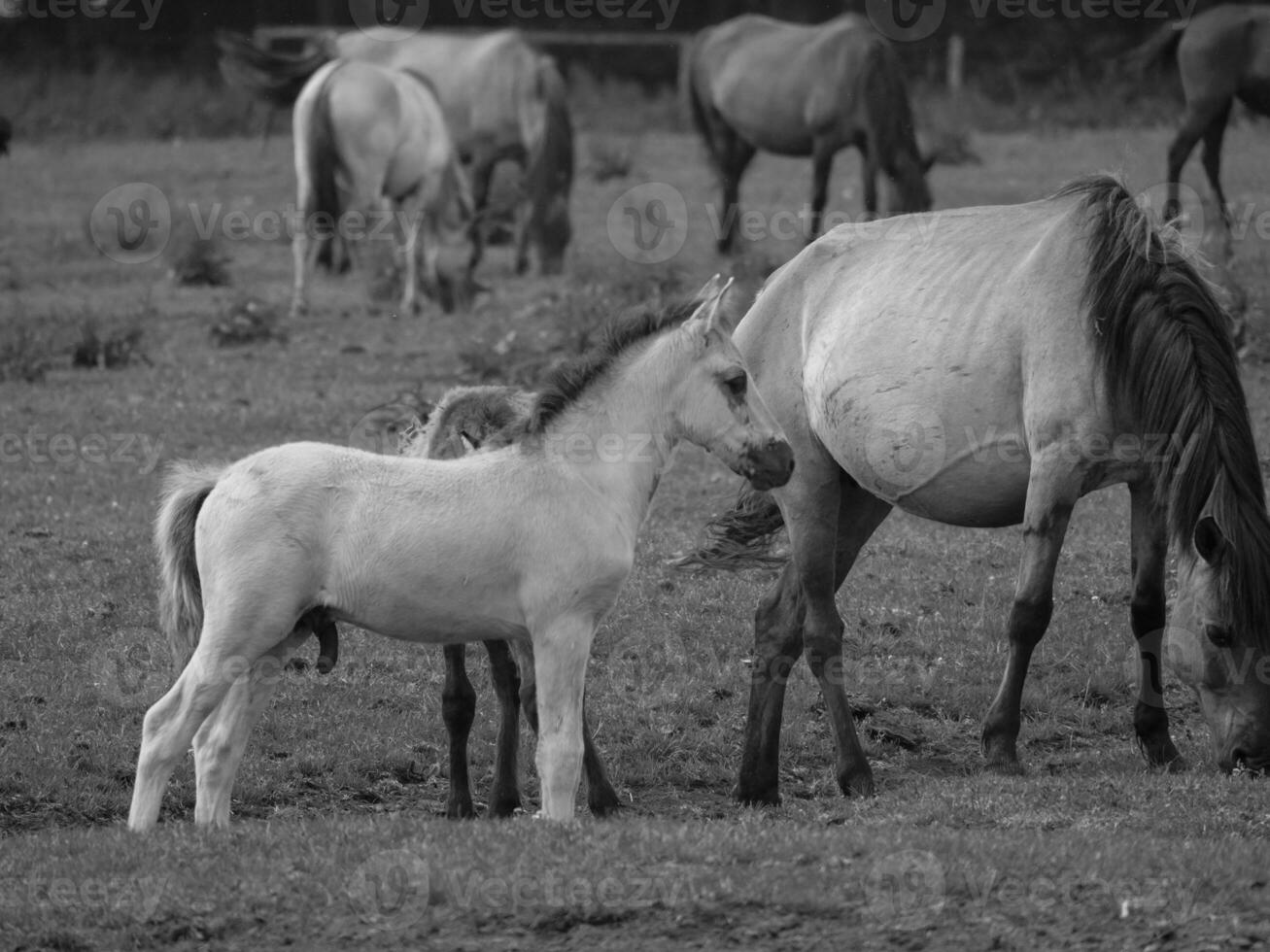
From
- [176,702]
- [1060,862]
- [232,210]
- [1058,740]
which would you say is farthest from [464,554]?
[232,210]

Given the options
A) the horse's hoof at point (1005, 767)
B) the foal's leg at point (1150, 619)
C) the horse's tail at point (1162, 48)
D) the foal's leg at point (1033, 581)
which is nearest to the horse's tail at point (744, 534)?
the foal's leg at point (1033, 581)

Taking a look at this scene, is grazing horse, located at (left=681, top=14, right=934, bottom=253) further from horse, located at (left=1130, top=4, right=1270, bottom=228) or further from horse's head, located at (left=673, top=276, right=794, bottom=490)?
horse's head, located at (left=673, top=276, right=794, bottom=490)

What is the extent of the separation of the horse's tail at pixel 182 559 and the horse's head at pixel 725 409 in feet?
5.59

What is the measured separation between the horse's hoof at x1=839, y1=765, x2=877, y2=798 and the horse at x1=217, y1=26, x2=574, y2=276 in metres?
14.0

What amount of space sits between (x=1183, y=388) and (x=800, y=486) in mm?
1836

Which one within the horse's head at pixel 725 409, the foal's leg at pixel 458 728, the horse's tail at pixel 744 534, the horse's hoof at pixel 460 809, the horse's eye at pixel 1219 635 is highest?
the horse's head at pixel 725 409

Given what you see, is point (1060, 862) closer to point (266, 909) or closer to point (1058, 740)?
point (266, 909)

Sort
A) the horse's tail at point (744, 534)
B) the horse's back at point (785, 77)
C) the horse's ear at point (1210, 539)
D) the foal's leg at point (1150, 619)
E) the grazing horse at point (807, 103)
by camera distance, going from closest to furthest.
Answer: the horse's ear at point (1210, 539)
the foal's leg at point (1150, 619)
the horse's tail at point (744, 534)
the grazing horse at point (807, 103)
the horse's back at point (785, 77)

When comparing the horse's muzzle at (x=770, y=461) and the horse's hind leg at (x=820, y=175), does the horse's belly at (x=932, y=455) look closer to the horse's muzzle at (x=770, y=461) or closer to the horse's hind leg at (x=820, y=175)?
the horse's muzzle at (x=770, y=461)

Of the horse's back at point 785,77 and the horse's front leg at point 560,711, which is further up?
the horse's back at point 785,77

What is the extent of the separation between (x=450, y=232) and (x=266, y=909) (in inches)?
619

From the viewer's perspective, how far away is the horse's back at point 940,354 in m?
7.24

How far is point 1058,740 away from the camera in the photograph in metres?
8.41

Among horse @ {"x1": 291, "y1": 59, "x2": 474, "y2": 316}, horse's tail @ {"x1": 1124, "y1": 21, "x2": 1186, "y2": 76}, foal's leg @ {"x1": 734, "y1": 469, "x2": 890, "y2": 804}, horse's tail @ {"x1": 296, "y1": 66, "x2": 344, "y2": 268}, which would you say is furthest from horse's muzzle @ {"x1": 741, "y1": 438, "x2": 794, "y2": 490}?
horse's tail @ {"x1": 1124, "y1": 21, "x2": 1186, "y2": 76}
